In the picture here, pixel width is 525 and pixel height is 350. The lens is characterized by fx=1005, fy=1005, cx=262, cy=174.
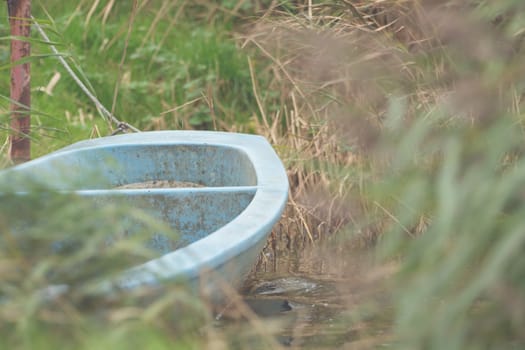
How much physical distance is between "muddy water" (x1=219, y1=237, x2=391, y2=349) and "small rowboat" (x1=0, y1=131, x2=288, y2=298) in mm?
158

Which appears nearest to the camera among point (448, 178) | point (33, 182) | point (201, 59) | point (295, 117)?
point (448, 178)

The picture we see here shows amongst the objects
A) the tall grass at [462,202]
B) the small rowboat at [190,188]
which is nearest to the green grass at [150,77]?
the small rowboat at [190,188]

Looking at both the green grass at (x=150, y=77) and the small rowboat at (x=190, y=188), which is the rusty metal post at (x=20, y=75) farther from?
the green grass at (x=150, y=77)

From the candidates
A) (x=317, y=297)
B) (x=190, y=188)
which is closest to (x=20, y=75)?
(x=190, y=188)

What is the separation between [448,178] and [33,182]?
0.70m

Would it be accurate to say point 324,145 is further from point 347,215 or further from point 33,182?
point 33,182

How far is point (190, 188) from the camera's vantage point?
2.72m

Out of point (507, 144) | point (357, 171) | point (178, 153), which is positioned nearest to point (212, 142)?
point (178, 153)

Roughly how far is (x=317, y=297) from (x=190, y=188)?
2.64 feet

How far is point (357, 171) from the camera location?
3443mm

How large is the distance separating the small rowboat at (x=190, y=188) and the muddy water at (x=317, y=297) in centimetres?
16

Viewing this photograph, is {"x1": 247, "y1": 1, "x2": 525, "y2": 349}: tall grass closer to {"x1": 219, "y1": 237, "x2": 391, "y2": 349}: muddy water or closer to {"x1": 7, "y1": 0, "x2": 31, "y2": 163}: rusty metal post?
{"x1": 219, "y1": 237, "x2": 391, "y2": 349}: muddy water

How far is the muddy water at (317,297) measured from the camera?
1911mm

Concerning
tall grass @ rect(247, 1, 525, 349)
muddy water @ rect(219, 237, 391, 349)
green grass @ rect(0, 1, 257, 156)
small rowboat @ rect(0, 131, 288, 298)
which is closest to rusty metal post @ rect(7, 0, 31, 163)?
small rowboat @ rect(0, 131, 288, 298)
